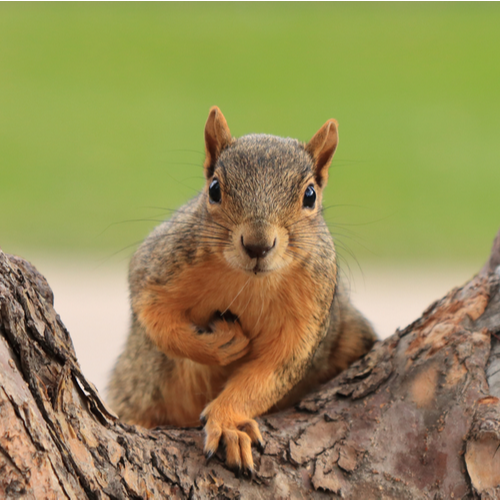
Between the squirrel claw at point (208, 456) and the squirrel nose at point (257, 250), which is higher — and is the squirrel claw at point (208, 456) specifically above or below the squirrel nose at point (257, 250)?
A: below

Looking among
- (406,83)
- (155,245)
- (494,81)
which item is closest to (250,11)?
(406,83)

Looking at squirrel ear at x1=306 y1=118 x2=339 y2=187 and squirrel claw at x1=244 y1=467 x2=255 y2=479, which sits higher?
squirrel ear at x1=306 y1=118 x2=339 y2=187

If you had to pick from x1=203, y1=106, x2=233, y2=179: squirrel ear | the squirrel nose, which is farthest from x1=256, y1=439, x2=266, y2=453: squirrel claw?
x1=203, y1=106, x2=233, y2=179: squirrel ear

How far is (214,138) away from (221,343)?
486 mm

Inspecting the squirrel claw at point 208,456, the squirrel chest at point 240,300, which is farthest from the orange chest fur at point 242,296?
the squirrel claw at point 208,456

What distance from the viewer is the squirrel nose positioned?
3.73 feet

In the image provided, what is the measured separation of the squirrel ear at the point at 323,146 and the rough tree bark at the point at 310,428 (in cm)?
42

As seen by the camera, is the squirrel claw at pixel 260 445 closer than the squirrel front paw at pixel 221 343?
Yes

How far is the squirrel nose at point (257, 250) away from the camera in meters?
1.14

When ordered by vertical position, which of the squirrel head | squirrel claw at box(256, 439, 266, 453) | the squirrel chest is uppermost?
the squirrel head

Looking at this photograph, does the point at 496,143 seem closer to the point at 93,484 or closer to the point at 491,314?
the point at 491,314

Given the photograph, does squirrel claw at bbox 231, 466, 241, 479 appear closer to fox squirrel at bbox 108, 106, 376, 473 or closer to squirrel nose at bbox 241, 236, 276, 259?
fox squirrel at bbox 108, 106, 376, 473

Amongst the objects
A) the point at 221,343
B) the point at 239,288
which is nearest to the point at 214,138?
the point at 239,288

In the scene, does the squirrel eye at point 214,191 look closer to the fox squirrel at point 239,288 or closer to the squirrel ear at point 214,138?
the fox squirrel at point 239,288
